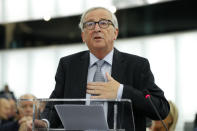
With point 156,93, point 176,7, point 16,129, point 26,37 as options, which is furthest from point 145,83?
point 26,37

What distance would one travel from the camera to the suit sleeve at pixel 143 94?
215 cm

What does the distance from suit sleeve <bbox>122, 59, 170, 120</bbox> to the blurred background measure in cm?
429

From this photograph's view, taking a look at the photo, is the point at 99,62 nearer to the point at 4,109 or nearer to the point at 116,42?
the point at 4,109

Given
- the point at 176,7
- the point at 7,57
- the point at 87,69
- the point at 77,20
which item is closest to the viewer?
the point at 87,69

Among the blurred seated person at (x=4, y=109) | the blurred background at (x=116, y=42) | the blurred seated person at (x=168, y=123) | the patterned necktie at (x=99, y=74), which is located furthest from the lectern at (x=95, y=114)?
the blurred background at (x=116, y=42)

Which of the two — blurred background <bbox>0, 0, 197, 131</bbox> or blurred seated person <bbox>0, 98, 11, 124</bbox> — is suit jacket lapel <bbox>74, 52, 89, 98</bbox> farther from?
blurred background <bbox>0, 0, 197, 131</bbox>

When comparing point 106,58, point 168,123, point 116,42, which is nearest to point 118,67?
point 106,58

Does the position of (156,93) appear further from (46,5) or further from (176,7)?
(46,5)

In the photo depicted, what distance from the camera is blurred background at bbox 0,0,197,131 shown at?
6809 mm

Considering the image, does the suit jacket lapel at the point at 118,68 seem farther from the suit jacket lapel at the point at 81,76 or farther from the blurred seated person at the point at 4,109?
the blurred seated person at the point at 4,109

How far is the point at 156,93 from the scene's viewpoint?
7.47 feet

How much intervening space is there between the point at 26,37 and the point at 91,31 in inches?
251

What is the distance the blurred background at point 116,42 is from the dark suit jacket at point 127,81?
427 centimetres

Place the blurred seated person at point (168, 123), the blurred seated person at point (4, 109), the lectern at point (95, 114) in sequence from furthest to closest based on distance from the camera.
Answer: the blurred seated person at point (4, 109) < the blurred seated person at point (168, 123) < the lectern at point (95, 114)
